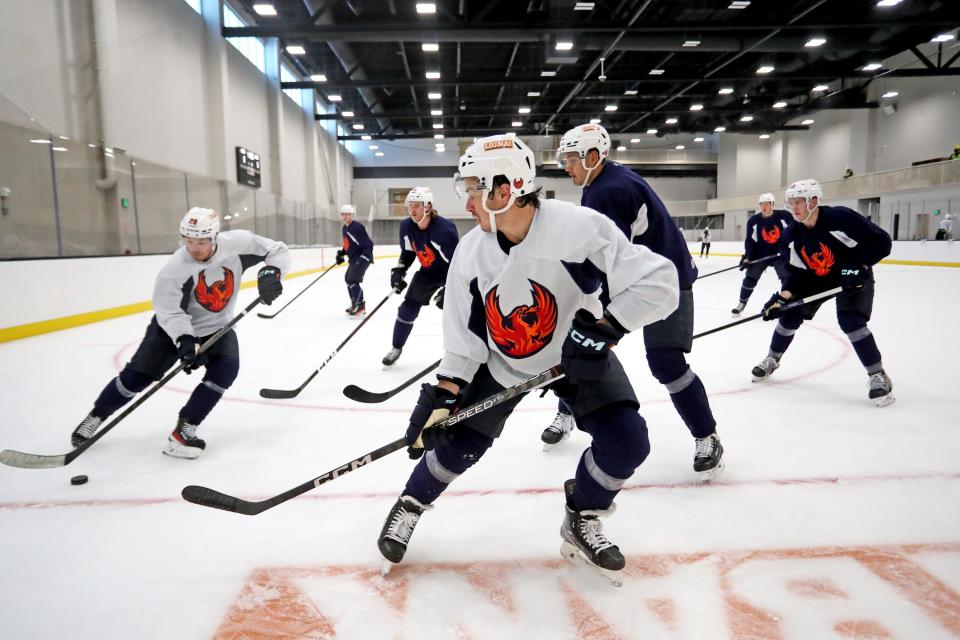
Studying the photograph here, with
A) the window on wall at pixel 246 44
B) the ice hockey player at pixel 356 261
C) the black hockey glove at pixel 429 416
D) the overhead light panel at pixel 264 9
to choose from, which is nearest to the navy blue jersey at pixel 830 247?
the black hockey glove at pixel 429 416

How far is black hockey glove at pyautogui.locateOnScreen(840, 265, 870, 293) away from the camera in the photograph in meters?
2.82

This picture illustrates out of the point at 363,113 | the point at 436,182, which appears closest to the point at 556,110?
the point at 363,113

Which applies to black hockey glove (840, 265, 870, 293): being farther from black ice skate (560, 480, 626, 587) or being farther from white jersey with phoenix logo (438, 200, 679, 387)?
black ice skate (560, 480, 626, 587)

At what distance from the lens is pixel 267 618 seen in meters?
1.35

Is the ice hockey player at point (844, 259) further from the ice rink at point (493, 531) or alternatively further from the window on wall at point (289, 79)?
the window on wall at point (289, 79)

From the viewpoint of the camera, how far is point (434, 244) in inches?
159

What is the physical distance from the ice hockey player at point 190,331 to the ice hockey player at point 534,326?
126cm

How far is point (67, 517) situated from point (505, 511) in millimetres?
1346

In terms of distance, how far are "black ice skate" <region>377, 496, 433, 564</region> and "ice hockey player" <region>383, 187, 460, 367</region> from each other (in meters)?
2.52

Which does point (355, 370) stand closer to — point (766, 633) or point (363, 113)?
point (766, 633)

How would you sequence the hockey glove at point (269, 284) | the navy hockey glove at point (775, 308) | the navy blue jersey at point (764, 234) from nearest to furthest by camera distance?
the hockey glove at point (269, 284)
the navy hockey glove at point (775, 308)
the navy blue jersey at point (764, 234)

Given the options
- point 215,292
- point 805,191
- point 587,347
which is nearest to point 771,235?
point 805,191

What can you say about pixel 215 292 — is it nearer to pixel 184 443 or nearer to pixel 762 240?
pixel 184 443

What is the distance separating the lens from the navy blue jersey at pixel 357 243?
6719mm
